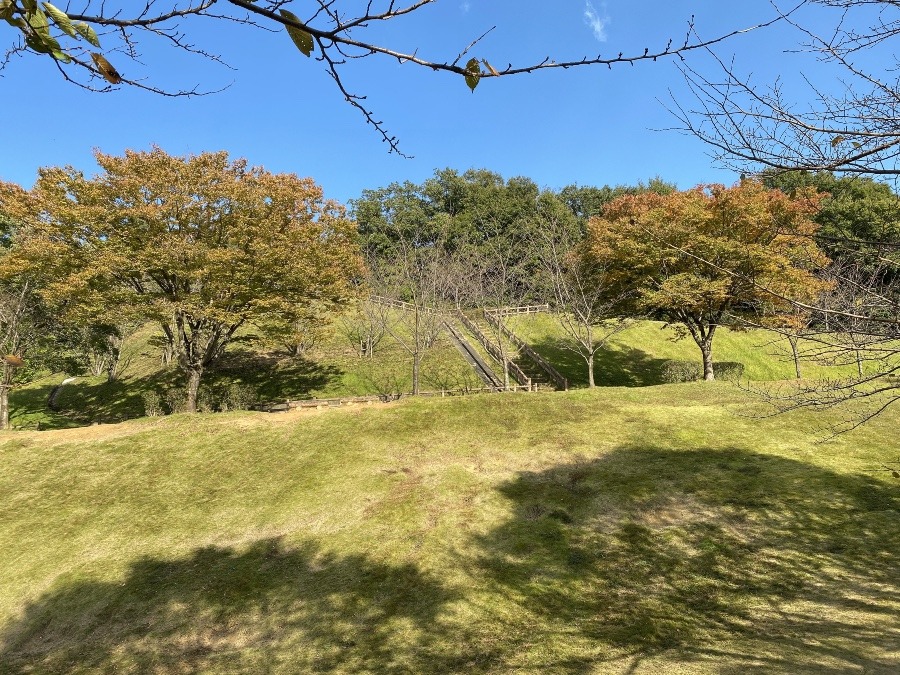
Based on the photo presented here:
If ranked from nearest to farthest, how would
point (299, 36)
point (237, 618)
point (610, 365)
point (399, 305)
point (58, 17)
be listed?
point (58, 17) → point (299, 36) → point (237, 618) → point (610, 365) → point (399, 305)

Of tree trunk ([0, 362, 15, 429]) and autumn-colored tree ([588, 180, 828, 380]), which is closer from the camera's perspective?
autumn-colored tree ([588, 180, 828, 380])

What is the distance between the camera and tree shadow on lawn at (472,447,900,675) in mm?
4676

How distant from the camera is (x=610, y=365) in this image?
28.2 meters

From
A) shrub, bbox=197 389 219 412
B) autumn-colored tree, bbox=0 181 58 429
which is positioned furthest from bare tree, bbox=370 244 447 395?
autumn-colored tree, bbox=0 181 58 429

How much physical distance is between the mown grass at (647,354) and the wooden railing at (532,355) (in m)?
0.92

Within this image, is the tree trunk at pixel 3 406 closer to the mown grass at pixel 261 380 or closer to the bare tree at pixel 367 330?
the mown grass at pixel 261 380

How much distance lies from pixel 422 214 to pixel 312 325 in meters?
27.5

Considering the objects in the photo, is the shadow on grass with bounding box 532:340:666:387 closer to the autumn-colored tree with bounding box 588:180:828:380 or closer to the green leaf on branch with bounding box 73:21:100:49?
the autumn-colored tree with bounding box 588:180:828:380

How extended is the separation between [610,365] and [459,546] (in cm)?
2262

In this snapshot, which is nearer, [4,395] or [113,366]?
[4,395]

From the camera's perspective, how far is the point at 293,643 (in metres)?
5.79

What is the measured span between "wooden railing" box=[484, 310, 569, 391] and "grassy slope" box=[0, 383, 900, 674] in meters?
11.3

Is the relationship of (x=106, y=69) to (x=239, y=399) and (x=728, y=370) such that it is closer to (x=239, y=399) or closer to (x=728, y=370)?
(x=239, y=399)

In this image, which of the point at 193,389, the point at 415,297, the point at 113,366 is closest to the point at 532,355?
the point at 415,297
